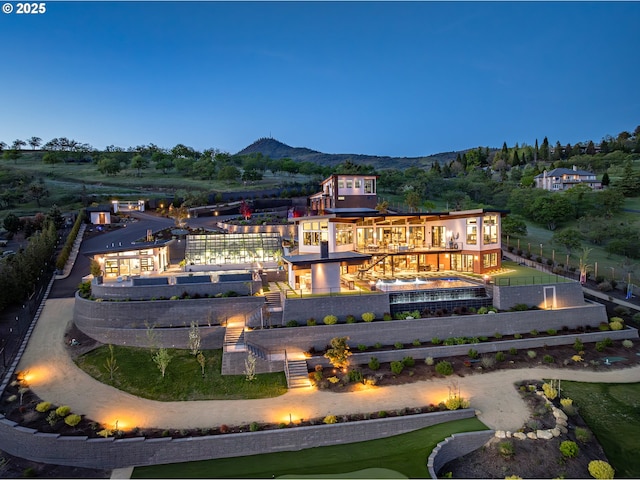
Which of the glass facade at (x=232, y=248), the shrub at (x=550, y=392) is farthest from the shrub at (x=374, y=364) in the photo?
the glass facade at (x=232, y=248)

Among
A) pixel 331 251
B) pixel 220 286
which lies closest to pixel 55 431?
pixel 220 286

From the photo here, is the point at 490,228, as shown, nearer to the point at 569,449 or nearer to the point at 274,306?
the point at 274,306

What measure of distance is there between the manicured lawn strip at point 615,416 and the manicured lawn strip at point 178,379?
45.7ft

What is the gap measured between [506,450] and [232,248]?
28315mm

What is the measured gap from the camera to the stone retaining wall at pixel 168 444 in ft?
48.4

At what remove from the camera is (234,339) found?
22359mm

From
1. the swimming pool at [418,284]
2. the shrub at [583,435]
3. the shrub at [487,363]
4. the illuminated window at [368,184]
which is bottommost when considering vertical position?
the shrub at [583,435]

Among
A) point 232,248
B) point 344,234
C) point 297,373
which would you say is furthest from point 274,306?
point 232,248

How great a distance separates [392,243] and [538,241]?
77.3ft

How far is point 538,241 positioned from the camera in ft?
156

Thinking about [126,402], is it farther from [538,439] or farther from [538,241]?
[538,241]

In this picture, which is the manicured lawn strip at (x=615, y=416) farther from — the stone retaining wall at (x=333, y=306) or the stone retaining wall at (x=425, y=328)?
the stone retaining wall at (x=333, y=306)

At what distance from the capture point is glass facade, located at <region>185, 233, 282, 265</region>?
3616 cm

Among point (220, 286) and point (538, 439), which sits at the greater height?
point (220, 286)
